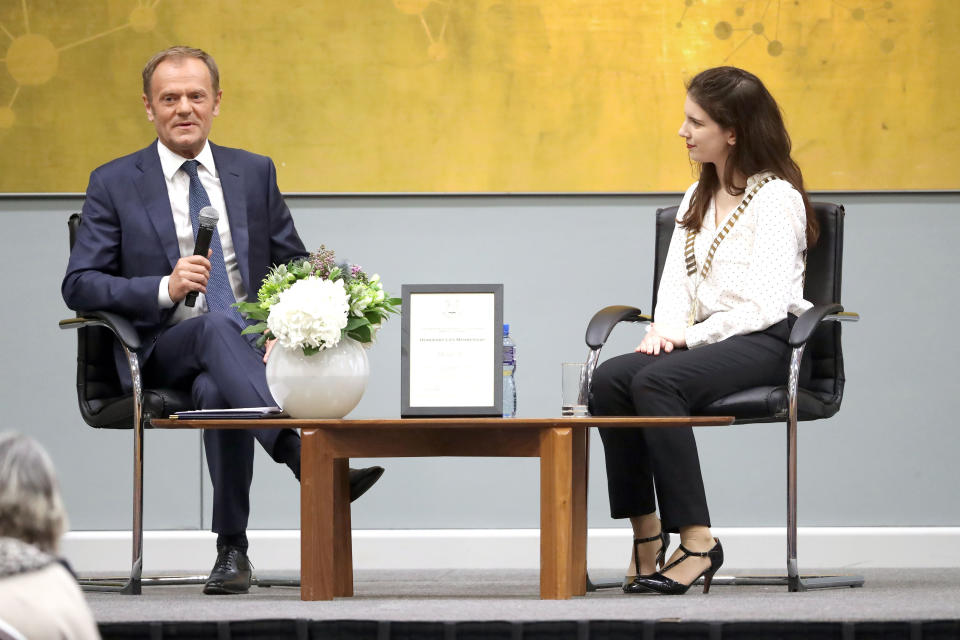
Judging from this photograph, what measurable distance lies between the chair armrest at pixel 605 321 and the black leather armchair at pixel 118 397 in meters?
0.98

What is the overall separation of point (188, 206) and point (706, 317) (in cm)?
134

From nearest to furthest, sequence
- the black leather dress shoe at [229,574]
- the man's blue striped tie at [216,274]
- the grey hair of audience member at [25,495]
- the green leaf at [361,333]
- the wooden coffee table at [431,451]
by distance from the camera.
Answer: the grey hair of audience member at [25,495] < the wooden coffee table at [431,451] < the green leaf at [361,333] < the black leather dress shoe at [229,574] < the man's blue striped tie at [216,274]

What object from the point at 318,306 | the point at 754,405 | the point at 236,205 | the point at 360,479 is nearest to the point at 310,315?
the point at 318,306

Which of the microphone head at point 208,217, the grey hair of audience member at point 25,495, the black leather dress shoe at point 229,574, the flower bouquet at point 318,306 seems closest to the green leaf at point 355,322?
the flower bouquet at point 318,306

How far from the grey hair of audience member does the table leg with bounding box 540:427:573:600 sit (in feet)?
3.99

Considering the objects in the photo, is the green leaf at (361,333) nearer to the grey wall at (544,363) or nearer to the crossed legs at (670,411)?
the crossed legs at (670,411)

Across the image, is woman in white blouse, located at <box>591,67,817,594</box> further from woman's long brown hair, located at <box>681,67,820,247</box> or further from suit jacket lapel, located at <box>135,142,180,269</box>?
suit jacket lapel, located at <box>135,142,180,269</box>

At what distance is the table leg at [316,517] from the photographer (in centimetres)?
237

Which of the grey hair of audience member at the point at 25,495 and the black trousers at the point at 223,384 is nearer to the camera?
the grey hair of audience member at the point at 25,495

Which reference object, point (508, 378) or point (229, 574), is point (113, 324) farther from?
point (508, 378)

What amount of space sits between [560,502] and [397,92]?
2.02m

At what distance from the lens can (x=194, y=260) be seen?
9.30 ft

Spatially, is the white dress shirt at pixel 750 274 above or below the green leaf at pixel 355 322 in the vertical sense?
above

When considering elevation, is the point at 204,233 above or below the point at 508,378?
above
